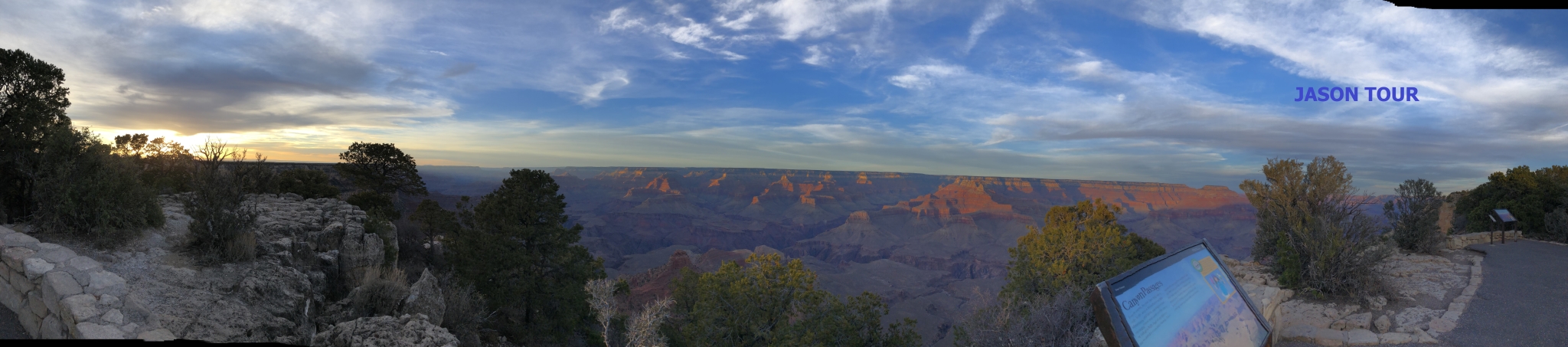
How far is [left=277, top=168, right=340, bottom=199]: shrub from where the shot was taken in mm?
24734

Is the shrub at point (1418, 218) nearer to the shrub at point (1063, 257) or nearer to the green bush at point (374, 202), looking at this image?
the shrub at point (1063, 257)

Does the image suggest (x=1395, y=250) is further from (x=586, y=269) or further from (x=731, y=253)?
(x=731, y=253)

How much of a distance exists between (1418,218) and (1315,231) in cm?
991

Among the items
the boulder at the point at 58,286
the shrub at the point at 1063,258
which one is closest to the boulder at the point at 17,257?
the boulder at the point at 58,286

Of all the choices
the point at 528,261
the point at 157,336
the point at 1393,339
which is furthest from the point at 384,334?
the point at 1393,339

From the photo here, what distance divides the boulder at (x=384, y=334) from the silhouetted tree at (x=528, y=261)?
39.7ft

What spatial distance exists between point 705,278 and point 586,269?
569 centimetres

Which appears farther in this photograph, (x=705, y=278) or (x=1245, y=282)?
(x=705, y=278)

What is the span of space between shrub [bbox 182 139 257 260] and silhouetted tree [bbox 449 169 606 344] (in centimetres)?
951

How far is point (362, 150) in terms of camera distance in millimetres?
32719

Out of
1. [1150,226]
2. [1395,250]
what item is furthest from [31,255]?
[1150,226]

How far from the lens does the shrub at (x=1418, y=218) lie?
19891 millimetres

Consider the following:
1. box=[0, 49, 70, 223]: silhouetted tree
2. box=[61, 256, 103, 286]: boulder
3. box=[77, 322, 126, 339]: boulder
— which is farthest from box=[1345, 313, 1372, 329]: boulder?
box=[0, 49, 70, 223]: silhouetted tree

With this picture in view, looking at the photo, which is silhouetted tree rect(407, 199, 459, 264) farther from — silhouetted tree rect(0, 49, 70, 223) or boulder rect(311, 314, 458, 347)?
boulder rect(311, 314, 458, 347)
